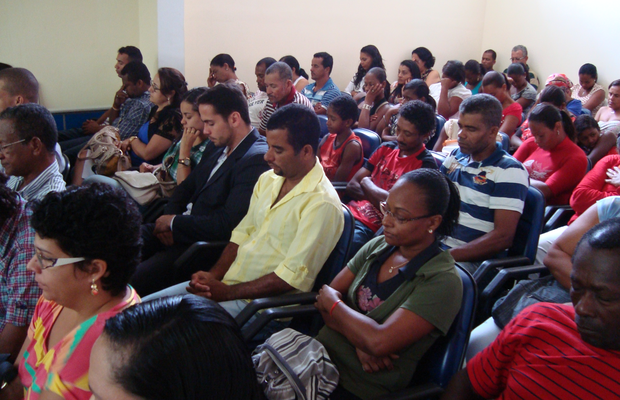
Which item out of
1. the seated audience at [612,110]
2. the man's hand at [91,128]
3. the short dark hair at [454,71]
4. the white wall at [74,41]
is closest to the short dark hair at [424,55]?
the short dark hair at [454,71]

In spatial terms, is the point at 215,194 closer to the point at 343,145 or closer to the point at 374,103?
the point at 343,145

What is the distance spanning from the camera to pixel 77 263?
1.22 m

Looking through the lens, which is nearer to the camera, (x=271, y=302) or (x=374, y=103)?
(x=271, y=302)

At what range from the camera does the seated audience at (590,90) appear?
553 centimetres

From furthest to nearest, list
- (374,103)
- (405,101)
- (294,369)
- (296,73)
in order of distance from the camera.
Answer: (296,73) → (374,103) → (405,101) → (294,369)

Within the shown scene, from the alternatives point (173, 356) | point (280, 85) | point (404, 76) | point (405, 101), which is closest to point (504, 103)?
point (405, 101)

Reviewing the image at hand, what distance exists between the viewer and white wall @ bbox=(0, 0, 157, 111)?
4762 millimetres

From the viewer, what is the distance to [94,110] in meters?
5.21

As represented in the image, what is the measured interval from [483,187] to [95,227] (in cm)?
165

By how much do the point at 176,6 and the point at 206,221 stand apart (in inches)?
146

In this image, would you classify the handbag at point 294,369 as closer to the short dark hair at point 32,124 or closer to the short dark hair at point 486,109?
the short dark hair at point 32,124

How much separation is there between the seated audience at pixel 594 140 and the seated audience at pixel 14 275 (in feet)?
12.1

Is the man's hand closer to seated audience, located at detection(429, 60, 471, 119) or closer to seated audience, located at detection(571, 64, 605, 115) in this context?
seated audience, located at detection(429, 60, 471, 119)

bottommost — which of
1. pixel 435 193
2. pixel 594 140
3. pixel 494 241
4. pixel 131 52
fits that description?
pixel 494 241
